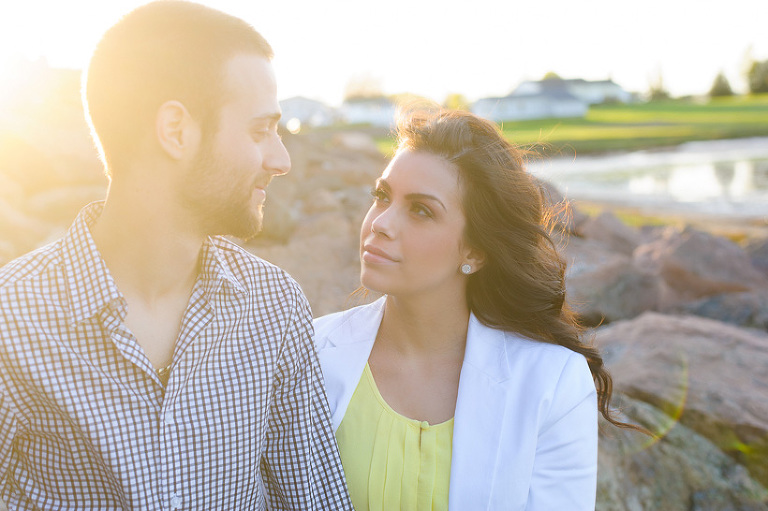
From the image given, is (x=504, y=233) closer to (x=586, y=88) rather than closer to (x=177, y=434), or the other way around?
(x=177, y=434)

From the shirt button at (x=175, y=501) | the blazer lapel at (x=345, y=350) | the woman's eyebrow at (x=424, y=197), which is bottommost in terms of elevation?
the shirt button at (x=175, y=501)

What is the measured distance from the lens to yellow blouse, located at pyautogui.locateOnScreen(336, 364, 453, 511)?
8.55 feet

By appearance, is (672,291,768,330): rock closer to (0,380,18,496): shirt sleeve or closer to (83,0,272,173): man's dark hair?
(83,0,272,173): man's dark hair

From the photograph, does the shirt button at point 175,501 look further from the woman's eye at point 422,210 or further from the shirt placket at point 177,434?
the woman's eye at point 422,210

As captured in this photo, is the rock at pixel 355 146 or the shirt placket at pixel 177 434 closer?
the shirt placket at pixel 177 434

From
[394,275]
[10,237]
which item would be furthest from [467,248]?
[10,237]

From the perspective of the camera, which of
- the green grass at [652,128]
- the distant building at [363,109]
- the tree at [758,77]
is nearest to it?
the green grass at [652,128]

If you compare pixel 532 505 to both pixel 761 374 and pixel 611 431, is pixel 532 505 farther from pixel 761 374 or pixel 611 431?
pixel 761 374

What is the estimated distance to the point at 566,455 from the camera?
2551 millimetres

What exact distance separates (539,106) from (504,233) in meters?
79.7

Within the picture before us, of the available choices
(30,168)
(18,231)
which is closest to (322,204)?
(30,168)

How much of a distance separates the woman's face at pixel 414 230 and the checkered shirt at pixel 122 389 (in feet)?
1.48

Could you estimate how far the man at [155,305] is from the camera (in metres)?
2.07

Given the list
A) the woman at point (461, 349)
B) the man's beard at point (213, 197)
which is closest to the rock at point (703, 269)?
the woman at point (461, 349)
